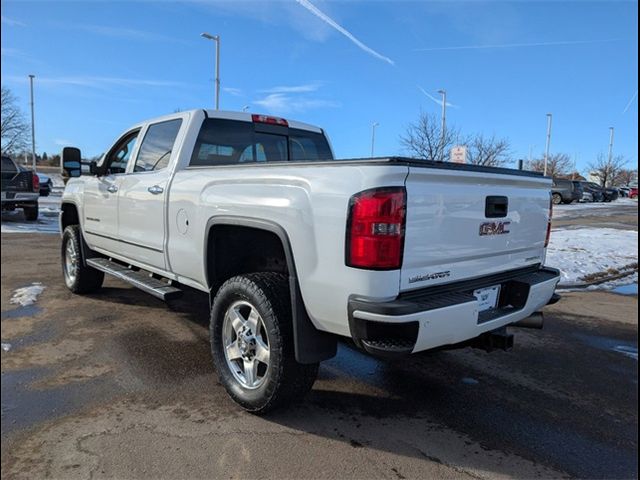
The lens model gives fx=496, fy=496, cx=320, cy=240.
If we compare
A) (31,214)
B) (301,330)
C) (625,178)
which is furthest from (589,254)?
(625,178)

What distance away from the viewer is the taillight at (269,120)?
4945 mm

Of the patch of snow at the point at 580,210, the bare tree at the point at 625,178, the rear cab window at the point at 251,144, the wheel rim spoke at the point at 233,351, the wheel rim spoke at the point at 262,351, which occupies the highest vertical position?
the bare tree at the point at 625,178

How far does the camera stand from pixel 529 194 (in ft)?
12.2

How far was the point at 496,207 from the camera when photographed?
3344 millimetres

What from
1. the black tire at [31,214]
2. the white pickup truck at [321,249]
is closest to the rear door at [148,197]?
the white pickup truck at [321,249]

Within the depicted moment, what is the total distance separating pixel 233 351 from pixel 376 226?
157cm

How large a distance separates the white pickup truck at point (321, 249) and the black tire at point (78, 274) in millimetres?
1535

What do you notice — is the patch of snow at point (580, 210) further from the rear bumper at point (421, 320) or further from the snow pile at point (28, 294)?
the rear bumper at point (421, 320)

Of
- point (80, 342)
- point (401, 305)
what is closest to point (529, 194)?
point (401, 305)

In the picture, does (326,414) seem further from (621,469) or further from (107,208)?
(107,208)

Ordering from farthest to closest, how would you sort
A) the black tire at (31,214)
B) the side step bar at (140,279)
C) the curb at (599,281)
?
1. the black tire at (31,214)
2. the curb at (599,281)
3. the side step bar at (140,279)

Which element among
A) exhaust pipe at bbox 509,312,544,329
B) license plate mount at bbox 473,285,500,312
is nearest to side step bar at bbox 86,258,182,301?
license plate mount at bbox 473,285,500,312

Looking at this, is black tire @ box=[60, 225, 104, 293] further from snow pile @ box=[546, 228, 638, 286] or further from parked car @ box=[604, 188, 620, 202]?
parked car @ box=[604, 188, 620, 202]

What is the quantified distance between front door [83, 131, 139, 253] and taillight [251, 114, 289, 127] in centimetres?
133
